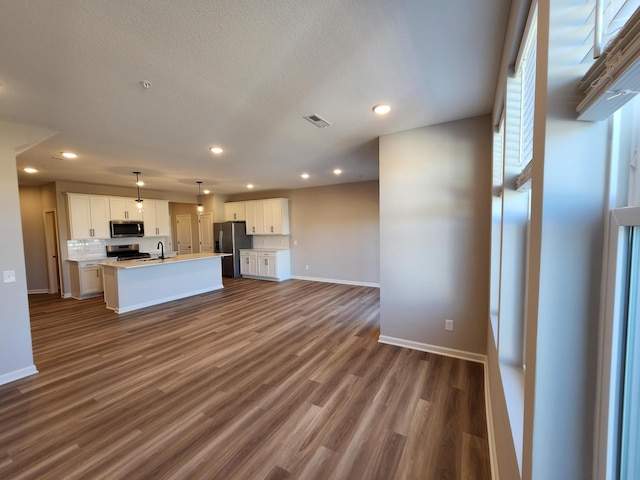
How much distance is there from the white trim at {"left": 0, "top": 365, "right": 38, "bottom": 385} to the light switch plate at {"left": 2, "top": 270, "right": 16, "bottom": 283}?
3.05ft

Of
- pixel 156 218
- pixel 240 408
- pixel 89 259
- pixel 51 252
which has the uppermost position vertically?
pixel 156 218

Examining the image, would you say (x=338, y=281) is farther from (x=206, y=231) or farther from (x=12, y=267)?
(x=12, y=267)

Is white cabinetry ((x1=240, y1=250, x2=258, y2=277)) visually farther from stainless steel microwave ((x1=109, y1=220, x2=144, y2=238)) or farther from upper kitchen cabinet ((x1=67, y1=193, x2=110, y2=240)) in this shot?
upper kitchen cabinet ((x1=67, y1=193, x2=110, y2=240))

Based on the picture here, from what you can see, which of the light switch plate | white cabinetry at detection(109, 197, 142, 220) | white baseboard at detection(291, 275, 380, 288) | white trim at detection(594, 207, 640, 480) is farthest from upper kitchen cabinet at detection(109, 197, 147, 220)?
white trim at detection(594, 207, 640, 480)

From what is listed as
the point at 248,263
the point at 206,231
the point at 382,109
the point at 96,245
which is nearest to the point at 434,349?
the point at 382,109

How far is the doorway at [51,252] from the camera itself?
20.3 ft

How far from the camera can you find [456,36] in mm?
1535

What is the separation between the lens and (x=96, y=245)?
6.46 m

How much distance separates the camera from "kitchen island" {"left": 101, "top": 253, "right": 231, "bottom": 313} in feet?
15.8

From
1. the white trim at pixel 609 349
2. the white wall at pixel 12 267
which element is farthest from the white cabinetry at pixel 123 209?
the white trim at pixel 609 349

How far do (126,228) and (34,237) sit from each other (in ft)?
6.71

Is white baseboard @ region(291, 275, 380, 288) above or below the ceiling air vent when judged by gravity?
below

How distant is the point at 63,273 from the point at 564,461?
8367mm

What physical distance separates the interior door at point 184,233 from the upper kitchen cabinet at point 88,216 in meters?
2.86
